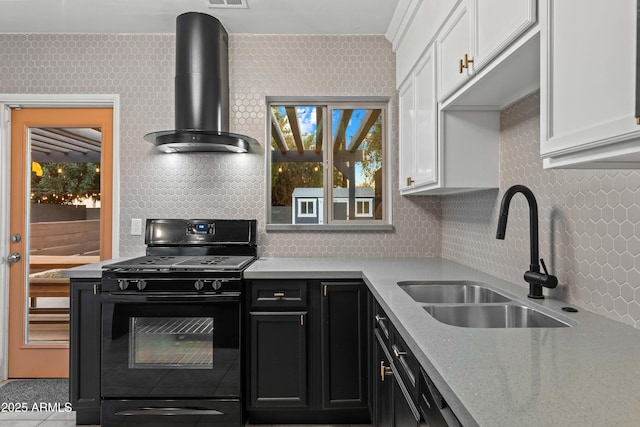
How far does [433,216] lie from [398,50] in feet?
4.13

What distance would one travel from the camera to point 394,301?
4.92 feet

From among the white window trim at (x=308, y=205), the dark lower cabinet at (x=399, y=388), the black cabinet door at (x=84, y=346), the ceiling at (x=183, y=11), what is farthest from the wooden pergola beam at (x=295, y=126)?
the black cabinet door at (x=84, y=346)

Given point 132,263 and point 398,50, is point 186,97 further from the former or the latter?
point 398,50

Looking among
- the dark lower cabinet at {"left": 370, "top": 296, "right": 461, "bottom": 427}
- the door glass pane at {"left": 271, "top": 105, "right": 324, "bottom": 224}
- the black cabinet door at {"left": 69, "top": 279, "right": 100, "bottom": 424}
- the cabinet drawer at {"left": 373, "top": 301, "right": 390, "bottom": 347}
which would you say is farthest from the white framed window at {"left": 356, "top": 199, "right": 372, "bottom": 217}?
the black cabinet door at {"left": 69, "top": 279, "right": 100, "bottom": 424}

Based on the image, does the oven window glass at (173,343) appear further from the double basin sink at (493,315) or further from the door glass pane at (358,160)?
the door glass pane at (358,160)

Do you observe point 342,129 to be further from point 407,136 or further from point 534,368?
point 534,368

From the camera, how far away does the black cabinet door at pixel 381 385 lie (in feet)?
5.28

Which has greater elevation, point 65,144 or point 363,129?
point 363,129

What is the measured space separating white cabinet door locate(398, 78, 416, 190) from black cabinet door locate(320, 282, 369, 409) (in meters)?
0.85

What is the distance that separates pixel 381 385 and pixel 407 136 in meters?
1.60

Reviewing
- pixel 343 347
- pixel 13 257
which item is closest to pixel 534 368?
pixel 343 347

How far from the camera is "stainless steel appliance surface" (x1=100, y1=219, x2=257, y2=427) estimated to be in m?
2.17

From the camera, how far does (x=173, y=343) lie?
7.16 ft

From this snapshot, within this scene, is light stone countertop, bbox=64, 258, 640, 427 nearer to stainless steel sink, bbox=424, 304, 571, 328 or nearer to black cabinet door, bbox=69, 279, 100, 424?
stainless steel sink, bbox=424, 304, 571, 328
